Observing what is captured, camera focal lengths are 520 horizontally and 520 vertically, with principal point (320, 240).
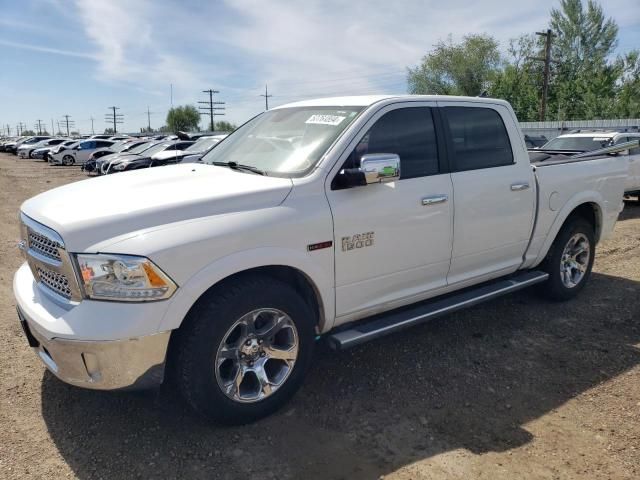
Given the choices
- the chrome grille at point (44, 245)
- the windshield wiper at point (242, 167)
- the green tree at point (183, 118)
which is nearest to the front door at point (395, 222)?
the windshield wiper at point (242, 167)

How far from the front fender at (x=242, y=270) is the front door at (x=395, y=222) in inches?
4.4

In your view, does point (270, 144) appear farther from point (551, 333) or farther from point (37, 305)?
point (551, 333)

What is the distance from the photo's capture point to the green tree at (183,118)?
101250 millimetres

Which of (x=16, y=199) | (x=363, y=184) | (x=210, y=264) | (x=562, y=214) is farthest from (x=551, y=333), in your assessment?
(x=16, y=199)

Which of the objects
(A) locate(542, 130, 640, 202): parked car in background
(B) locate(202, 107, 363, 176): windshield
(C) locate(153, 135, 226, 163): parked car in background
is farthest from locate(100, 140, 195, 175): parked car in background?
(B) locate(202, 107, 363, 176): windshield

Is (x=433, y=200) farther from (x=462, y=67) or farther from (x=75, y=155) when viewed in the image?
(x=462, y=67)

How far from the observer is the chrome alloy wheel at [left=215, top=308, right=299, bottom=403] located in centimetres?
301

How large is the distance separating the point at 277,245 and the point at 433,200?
1332 mm

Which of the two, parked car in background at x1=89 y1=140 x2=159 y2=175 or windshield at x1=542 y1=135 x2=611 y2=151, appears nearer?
windshield at x1=542 y1=135 x2=611 y2=151

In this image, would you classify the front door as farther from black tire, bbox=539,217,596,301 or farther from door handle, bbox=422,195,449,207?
black tire, bbox=539,217,596,301

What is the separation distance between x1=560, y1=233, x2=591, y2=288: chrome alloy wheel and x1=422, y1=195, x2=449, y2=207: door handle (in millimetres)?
2116

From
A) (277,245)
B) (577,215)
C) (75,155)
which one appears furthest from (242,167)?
(75,155)

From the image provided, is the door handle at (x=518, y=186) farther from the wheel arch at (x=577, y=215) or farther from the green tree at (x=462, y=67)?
the green tree at (x=462, y=67)

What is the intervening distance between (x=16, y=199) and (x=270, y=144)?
12.6 m
